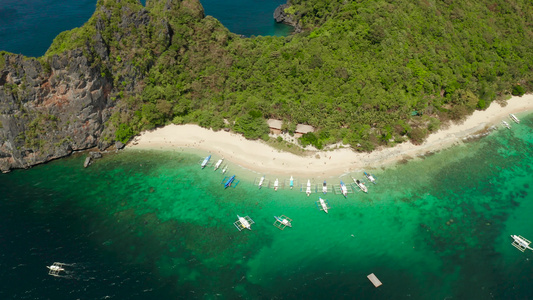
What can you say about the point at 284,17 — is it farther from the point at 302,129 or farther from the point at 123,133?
the point at 123,133

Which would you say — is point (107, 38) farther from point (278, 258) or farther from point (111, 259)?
point (278, 258)

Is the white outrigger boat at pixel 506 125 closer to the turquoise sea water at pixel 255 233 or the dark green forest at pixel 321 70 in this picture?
the dark green forest at pixel 321 70

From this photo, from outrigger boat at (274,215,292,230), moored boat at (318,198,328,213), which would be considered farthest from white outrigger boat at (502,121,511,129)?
outrigger boat at (274,215,292,230)

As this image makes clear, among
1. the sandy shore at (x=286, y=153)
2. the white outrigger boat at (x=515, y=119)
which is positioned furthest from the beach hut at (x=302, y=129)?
the white outrigger boat at (x=515, y=119)

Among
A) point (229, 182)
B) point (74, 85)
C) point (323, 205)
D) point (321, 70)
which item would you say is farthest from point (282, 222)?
→ point (74, 85)

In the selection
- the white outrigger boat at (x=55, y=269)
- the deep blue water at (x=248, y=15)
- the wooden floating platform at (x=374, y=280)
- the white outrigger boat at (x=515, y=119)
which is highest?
the deep blue water at (x=248, y=15)
